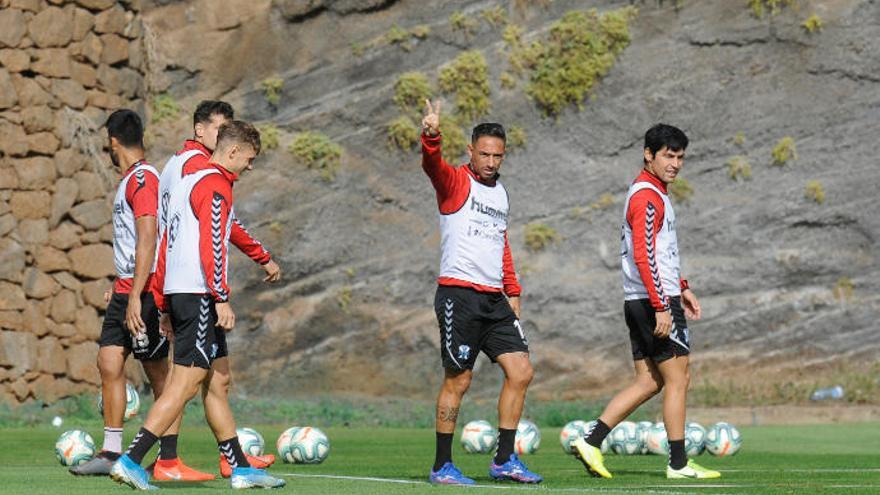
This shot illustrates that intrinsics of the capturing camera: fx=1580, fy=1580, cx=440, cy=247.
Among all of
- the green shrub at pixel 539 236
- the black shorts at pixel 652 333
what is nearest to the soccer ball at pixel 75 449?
the black shorts at pixel 652 333

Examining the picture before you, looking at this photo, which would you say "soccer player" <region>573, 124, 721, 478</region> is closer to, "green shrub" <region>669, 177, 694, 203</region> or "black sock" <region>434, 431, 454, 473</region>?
"black sock" <region>434, 431, 454, 473</region>

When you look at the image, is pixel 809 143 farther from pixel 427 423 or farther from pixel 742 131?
pixel 427 423

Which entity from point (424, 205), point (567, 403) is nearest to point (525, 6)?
point (424, 205)

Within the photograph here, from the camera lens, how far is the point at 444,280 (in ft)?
31.9

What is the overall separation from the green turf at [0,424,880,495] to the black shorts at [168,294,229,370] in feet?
2.36

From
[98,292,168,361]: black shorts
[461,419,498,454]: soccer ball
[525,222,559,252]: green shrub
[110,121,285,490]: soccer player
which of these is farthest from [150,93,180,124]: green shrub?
[110,121,285,490]: soccer player

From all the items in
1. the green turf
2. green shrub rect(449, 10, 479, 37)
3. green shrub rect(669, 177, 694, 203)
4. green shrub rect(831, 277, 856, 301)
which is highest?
green shrub rect(449, 10, 479, 37)

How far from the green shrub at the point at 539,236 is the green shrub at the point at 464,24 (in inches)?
120

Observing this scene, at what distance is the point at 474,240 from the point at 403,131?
44.3 ft

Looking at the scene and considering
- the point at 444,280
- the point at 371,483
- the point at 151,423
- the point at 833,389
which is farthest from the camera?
the point at 833,389

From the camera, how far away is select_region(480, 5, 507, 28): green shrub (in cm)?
2350

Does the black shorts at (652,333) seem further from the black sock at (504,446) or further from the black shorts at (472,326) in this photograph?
the black sock at (504,446)

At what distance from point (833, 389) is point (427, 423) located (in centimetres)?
588

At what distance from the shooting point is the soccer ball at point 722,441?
12664mm
